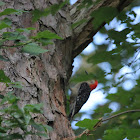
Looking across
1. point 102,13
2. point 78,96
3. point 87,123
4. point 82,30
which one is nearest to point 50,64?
point 82,30

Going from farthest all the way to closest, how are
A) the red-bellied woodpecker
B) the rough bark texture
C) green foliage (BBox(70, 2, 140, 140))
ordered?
the red-bellied woodpecker, the rough bark texture, green foliage (BBox(70, 2, 140, 140))

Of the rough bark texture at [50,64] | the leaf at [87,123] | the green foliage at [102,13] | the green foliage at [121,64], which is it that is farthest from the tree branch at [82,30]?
the green foliage at [102,13]

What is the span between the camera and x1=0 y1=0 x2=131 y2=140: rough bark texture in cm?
295

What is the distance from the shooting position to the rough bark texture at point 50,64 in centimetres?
295

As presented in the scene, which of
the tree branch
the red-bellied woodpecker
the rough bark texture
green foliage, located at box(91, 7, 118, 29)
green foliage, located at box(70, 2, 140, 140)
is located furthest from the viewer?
the red-bellied woodpecker

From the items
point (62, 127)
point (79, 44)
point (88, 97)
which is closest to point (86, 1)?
point (62, 127)

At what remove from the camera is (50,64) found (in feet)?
11.1

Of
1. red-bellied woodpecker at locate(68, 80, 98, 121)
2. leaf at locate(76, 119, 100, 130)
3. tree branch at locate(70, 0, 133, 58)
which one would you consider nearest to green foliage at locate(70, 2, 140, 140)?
leaf at locate(76, 119, 100, 130)

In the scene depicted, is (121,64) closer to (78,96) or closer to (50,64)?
(50,64)

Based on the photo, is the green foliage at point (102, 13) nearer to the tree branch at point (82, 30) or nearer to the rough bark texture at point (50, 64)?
the rough bark texture at point (50, 64)

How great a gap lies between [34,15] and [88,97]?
15.6 feet

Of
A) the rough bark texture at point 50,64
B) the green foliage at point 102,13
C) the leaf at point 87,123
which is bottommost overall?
the leaf at point 87,123

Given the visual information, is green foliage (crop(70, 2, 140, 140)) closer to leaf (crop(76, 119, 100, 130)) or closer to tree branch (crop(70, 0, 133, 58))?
leaf (crop(76, 119, 100, 130))

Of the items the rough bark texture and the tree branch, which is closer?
the rough bark texture
